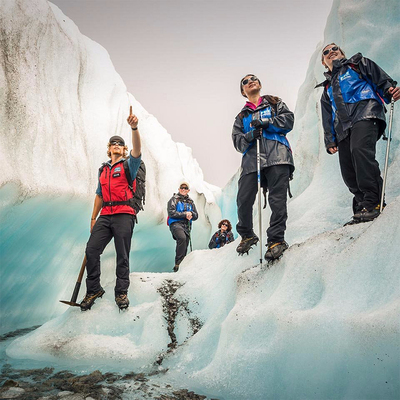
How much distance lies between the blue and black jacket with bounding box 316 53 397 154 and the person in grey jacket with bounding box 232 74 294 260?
1.54 feet

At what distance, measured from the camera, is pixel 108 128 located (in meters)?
7.50

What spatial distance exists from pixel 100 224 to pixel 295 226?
7.02 feet

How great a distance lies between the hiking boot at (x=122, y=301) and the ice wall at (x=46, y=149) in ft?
8.15

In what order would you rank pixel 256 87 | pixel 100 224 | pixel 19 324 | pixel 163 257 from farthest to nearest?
pixel 163 257, pixel 19 324, pixel 100 224, pixel 256 87

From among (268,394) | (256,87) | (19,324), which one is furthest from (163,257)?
(268,394)

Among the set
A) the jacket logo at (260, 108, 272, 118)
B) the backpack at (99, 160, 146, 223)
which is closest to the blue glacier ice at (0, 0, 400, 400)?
the backpack at (99, 160, 146, 223)

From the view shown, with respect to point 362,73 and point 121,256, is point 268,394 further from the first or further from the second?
point 362,73

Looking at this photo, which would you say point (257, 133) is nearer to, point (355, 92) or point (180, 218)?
point (355, 92)

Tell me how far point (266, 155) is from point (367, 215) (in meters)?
1.00

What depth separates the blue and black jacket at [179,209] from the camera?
653cm

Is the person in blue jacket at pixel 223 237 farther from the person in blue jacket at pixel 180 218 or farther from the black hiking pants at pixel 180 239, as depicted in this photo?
the black hiking pants at pixel 180 239

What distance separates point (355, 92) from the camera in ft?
10.1

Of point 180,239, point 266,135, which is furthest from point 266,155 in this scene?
point 180,239

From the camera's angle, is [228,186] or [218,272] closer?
[218,272]
